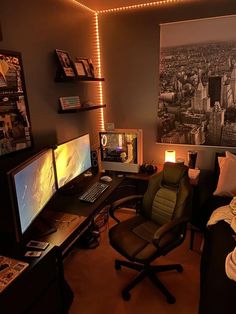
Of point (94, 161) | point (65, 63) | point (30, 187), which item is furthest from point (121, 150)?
point (30, 187)

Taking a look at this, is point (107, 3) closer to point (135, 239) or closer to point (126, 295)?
point (135, 239)

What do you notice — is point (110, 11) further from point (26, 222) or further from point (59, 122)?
point (26, 222)

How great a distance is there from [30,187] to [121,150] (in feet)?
4.69

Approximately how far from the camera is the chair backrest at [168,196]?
6.73ft

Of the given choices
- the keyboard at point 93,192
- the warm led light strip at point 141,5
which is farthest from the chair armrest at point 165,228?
the warm led light strip at point 141,5

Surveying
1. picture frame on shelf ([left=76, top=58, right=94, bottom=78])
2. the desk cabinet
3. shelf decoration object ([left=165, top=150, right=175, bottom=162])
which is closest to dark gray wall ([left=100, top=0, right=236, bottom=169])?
shelf decoration object ([left=165, top=150, right=175, bottom=162])

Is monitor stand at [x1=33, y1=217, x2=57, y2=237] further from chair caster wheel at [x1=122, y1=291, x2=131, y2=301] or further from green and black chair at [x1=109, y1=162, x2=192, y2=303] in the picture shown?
chair caster wheel at [x1=122, y1=291, x2=131, y2=301]

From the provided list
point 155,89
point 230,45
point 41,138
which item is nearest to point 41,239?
point 41,138

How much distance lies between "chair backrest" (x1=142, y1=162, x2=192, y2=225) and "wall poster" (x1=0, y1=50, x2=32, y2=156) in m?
1.19

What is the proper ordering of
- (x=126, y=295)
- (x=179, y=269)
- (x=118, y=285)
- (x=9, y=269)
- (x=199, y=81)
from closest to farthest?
1. (x=9, y=269)
2. (x=126, y=295)
3. (x=118, y=285)
4. (x=179, y=269)
5. (x=199, y=81)

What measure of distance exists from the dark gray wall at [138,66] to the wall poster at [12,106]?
57.3 inches

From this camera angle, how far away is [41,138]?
7.25ft

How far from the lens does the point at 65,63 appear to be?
2.37 m

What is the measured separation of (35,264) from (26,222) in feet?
0.85
